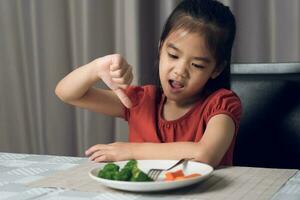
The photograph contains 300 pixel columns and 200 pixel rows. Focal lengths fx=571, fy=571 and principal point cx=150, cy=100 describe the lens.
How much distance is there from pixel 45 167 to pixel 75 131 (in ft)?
3.87

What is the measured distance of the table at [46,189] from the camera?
0.87m

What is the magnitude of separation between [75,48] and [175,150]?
1184mm

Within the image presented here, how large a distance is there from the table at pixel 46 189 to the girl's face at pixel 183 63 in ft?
0.92

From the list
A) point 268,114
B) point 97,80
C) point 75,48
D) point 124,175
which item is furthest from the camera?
point 75,48

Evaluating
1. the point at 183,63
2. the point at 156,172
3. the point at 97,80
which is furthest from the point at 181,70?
the point at 156,172

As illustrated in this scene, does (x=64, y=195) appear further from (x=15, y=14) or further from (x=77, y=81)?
(x=15, y=14)

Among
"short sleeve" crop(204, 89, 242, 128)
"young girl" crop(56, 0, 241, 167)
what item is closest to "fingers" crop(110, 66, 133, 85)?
"young girl" crop(56, 0, 241, 167)

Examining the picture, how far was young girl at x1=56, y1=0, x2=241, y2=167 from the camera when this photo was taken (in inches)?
45.7

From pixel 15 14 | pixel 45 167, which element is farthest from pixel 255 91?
pixel 15 14

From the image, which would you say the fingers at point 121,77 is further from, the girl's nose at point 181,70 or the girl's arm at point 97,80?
the girl's nose at point 181,70

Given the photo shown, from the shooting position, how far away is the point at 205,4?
1.36 m

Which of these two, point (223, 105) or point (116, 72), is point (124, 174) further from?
point (223, 105)

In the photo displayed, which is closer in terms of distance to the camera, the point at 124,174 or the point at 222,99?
the point at 124,174

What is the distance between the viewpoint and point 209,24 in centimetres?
133
